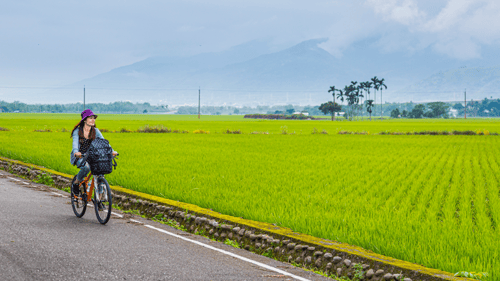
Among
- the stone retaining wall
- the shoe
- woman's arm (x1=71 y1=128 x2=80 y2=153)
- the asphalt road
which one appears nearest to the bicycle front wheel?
the asphalt road

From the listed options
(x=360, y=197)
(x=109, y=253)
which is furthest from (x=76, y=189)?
(x=360, y=197)

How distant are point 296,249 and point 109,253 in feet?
9.20

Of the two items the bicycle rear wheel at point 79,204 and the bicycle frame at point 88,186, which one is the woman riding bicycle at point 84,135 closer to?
the bicycle frame at point 88,186

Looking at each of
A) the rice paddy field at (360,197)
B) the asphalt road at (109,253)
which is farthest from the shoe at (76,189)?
the rice paddy field at (360,197)

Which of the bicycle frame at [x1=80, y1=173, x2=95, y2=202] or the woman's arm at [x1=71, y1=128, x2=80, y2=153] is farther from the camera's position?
the bicycle frame at [x1=80, y1=173, x2=95, y2=202]

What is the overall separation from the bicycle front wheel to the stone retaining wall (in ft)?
4.52

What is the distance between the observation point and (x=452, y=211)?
32.2 ft

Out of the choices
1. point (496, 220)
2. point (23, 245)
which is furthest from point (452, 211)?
point (23, 245)

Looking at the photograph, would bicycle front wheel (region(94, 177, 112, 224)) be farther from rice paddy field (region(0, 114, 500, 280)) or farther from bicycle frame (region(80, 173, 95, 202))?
rice paddy field (region(0, 114, 500, 280))

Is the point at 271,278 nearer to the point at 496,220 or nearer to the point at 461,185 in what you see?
the point at 496,220

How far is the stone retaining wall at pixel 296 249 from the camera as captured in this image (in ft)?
19.9

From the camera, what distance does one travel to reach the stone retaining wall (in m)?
6.07

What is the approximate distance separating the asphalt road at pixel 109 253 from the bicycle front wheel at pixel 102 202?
0.62 feet

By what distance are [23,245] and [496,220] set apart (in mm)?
8277
